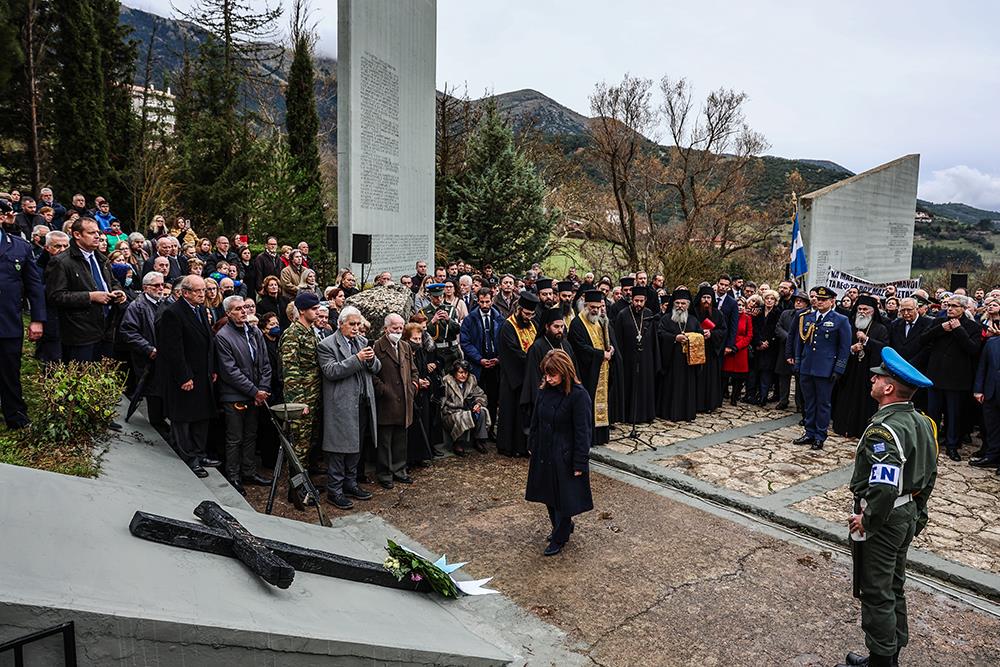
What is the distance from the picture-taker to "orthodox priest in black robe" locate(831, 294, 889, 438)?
10.2 m

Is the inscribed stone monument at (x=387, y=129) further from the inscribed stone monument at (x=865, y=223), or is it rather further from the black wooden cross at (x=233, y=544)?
the inscribed stone monument at (x=865, y=223)

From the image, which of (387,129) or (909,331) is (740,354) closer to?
(909,331)

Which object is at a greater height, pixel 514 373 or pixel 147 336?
pixel 147 336

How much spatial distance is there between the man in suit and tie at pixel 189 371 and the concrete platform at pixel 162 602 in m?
2.60

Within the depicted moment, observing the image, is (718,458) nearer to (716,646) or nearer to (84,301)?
(716,646)

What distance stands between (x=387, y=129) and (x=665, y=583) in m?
11.3

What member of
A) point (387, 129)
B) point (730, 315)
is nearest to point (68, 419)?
point (387, 129)

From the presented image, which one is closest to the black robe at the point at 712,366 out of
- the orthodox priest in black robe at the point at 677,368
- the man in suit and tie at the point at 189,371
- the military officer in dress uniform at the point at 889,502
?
the orthodox priest in black robe at the point at 677,368

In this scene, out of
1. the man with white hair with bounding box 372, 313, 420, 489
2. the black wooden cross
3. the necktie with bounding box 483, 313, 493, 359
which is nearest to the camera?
the black wooden cross

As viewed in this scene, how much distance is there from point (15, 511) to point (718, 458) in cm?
778

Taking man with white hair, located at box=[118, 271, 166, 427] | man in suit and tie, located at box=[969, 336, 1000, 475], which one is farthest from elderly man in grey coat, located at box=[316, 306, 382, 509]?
man in suit and tie, located at box=[969, 336, 1000, 475]

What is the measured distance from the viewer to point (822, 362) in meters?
9.58

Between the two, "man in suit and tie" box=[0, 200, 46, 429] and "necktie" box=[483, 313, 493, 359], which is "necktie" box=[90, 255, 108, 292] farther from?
"necktie" box=[483, 313, 493, 359]

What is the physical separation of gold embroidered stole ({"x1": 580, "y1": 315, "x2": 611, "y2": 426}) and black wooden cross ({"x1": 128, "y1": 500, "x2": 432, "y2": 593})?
5.71 m
